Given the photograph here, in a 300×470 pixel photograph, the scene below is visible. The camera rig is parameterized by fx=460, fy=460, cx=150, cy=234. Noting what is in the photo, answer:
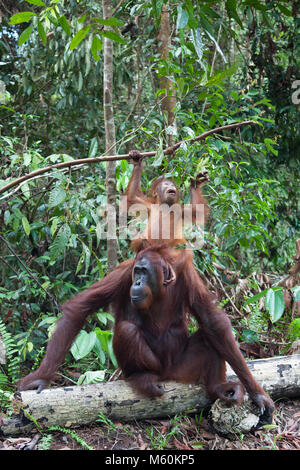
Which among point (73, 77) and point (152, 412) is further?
point (73, 77)

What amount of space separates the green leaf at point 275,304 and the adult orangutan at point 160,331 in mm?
406

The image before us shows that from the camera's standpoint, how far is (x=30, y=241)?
4762 millimetres

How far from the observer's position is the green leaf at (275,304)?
342 centimetres

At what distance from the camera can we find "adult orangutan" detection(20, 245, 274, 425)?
3131 millimetres

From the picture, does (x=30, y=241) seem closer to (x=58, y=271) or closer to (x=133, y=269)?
(x=58, y=271)

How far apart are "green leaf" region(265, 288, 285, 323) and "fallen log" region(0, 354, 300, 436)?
0.38 meters

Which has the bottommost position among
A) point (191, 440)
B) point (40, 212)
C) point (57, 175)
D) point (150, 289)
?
point (191, 440)

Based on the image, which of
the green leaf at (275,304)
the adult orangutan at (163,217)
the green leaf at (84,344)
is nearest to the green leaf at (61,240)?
the green leaf at (84,344)

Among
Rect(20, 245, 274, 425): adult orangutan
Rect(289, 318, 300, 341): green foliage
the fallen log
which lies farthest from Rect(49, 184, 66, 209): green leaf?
Rect(289, 318, 300, 341): green foliage
